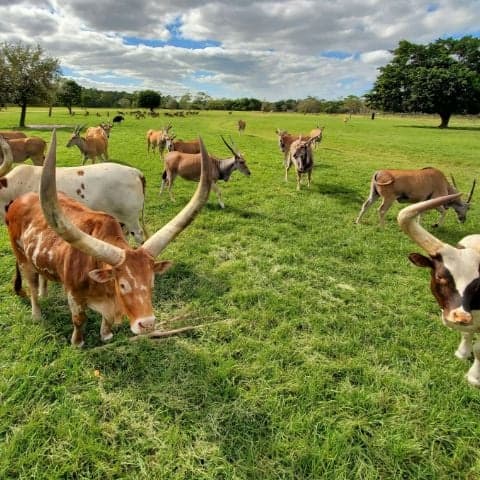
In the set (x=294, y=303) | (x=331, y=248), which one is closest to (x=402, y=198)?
(x=331, y=248)

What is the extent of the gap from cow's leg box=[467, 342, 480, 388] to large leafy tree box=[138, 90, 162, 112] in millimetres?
91420

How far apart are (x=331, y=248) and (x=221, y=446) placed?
15.7 ft

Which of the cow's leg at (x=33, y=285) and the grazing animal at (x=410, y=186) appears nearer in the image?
the cow's leg at (x=33, y=285)

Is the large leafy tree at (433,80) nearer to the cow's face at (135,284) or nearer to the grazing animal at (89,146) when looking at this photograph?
the grazing animal at (89,146)

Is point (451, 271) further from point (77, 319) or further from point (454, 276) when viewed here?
point (77, 319)

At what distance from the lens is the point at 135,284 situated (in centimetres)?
288

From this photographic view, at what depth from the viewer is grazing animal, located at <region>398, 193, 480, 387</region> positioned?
3176mm

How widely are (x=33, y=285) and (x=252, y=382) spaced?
2878 mm

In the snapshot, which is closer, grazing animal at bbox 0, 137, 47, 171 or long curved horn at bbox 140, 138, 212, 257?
long curved horn at bbox 140, 138, 212, 257

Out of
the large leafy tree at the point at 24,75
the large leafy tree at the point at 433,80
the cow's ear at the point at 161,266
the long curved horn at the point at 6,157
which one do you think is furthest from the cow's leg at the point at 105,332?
the large leafy tree at the point at 433,80

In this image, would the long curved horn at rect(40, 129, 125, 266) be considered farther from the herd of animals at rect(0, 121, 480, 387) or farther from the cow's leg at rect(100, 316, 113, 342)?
the cow's leg at rect(100, 316, 113, 342)

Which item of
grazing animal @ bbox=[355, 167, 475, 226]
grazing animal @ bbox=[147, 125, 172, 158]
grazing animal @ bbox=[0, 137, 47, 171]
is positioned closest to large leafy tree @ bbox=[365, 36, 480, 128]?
grazing animal @ bbox=[147, 125, 172, 158]

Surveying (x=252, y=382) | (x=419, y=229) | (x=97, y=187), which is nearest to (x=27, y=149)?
(x=97, y=187)

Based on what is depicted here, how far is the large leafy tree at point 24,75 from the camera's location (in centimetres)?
3038
